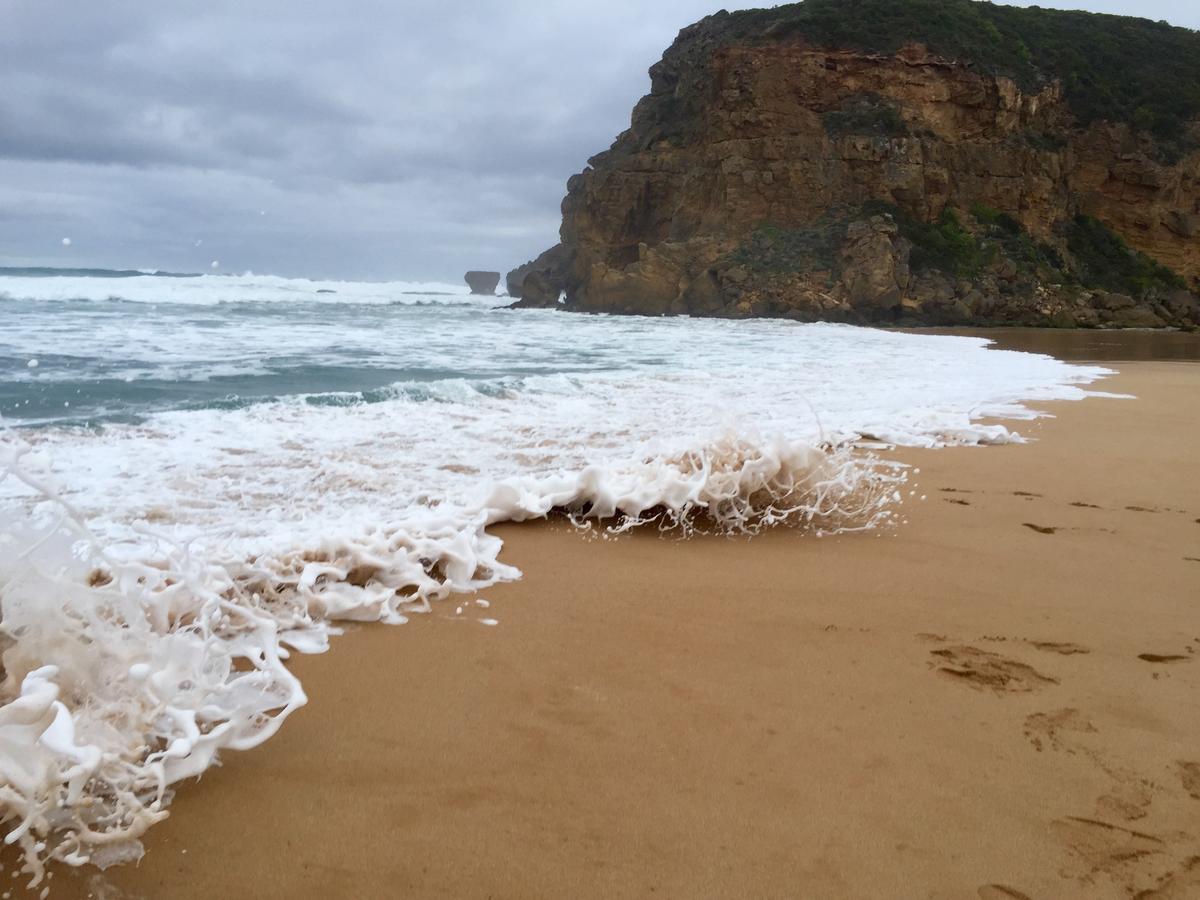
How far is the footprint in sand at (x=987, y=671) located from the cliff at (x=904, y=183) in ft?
106

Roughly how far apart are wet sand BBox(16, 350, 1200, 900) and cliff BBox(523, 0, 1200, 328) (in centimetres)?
3205

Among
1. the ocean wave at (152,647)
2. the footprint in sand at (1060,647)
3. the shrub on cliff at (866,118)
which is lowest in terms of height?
the footprint in sand at (1060,647)

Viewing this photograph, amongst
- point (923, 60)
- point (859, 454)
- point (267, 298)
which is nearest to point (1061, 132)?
point (923, 60)

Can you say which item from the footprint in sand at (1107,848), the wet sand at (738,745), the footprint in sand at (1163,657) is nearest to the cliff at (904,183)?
the wet sand at (738,745)

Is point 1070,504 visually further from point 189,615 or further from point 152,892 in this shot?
point 152,892

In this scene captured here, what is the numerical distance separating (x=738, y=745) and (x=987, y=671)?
2.58 feet

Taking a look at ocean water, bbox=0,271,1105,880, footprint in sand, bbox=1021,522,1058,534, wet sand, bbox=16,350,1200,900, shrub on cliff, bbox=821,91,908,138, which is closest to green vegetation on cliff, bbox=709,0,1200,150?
shrub on cliff, bbox=821,91,908,138

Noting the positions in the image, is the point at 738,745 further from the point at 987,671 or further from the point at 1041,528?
the point at 1041,528

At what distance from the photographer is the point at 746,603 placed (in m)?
2.69

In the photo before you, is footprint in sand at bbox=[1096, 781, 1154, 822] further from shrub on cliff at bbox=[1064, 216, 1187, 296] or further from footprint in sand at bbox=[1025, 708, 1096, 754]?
shrub on cliff at bbox=[1064, 216, 1187, 296]

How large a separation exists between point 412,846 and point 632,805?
394 mm

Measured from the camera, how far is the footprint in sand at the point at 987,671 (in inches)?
85.0

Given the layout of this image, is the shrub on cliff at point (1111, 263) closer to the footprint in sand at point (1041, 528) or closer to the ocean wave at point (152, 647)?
the footprint in sand at point (1041, 528)

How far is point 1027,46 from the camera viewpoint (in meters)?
42.7
